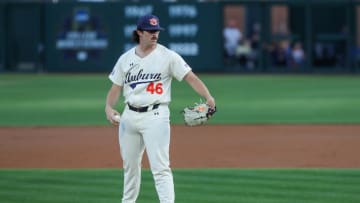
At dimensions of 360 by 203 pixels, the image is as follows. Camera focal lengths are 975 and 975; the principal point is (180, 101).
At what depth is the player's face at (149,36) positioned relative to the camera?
8.30 m

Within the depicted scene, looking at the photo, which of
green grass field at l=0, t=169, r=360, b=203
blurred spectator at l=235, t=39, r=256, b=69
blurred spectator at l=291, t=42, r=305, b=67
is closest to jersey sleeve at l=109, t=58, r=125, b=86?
green grass field at l=0, t=169, r=360, b=203

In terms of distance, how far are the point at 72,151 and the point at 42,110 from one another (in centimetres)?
713

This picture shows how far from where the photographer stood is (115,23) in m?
33.8

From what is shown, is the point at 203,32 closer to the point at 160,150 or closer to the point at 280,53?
the point at 280,53

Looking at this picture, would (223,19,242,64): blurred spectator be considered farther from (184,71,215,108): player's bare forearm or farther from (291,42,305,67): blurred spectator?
(184,71,215,108): player's bare forearm

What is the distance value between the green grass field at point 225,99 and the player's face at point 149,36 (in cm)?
1018

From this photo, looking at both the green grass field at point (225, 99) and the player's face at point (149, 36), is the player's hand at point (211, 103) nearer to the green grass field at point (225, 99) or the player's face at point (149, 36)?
the player's face at point (149, 36)

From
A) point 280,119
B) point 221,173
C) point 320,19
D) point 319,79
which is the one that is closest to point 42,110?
point 280,119

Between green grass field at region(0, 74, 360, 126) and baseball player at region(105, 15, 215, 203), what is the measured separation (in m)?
10.0

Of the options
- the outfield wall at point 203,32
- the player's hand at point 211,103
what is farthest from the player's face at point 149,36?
the outfield wall at point 203,32

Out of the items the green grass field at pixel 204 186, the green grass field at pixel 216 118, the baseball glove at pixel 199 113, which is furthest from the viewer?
the green grass field at pixel 216 118

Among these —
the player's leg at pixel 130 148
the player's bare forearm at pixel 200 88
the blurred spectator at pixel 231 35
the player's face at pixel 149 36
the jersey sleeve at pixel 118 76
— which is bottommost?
the blurred spectator at pixel 231 35

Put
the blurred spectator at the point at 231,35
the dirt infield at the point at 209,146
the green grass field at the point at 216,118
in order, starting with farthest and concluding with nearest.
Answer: the blurred spectator at the point at 231,35, the dirt infield at the point at 209,146, the green grass field at the point at 216,118

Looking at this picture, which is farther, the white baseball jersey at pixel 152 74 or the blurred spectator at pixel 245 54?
the blurred spectator at pixel 245 54
